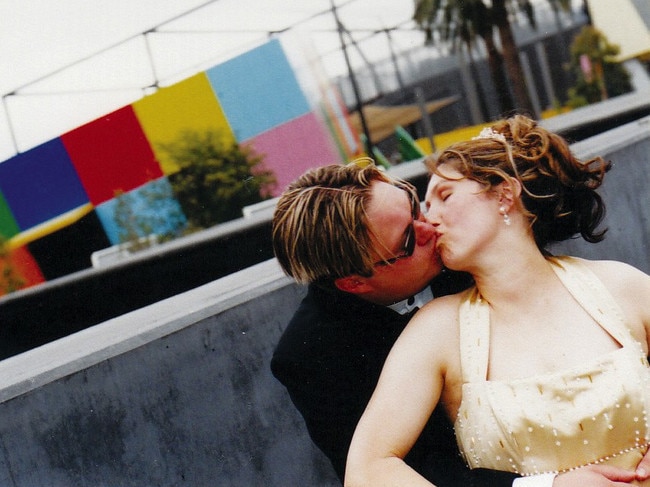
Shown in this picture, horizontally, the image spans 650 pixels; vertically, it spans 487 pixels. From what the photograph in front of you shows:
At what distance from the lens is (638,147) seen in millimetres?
4500

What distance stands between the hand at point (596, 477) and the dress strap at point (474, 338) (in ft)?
1.02

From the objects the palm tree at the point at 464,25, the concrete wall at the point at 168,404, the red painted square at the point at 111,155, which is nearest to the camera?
the concrete wall at the point at 168,404

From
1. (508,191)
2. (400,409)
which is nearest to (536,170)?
(508,191)

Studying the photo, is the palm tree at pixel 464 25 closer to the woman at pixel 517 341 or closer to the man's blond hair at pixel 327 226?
the woman at pixel 517 341

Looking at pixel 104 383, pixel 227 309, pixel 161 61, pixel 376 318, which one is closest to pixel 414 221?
pixel 376 318

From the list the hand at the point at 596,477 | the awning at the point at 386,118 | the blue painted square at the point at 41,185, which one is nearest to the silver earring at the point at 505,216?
the hand at the point at 596,477

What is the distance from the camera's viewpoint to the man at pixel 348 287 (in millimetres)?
1973

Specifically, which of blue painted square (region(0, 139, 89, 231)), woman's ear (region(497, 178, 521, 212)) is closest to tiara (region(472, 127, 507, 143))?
woman's ear (region(497, 178, 521, 212))

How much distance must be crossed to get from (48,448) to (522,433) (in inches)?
59.8

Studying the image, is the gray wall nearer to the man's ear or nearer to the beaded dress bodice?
the man's ear

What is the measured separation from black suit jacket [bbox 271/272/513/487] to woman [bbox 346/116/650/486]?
0.54 feet

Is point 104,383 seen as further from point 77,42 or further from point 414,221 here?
point 77,42

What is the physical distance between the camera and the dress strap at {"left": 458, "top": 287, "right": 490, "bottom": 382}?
1868 mm

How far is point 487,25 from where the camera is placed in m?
18.3
